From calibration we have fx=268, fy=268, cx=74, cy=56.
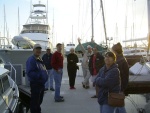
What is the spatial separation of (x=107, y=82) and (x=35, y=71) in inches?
82.2

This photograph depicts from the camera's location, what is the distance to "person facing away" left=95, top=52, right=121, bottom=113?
411 centimetres

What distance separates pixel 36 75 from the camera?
566 centimetres

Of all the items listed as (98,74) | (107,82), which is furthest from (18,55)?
(107,82)

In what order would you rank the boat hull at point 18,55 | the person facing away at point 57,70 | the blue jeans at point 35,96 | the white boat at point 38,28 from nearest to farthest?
the blue jeans at point 35,96 → the person facing away at point 57,70 → the boat hull at point 18,55 → the white boat at point 38,28

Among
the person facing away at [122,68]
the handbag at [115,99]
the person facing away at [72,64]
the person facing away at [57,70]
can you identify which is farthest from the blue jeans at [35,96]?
the person facing away at [72,64]

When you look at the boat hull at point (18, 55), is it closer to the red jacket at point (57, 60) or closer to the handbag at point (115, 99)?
the red jacket at point (57, 60)

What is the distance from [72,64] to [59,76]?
232cm

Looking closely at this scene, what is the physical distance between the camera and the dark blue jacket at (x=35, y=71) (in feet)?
18.5

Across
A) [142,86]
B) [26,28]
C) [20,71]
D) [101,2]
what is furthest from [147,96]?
[26,28]

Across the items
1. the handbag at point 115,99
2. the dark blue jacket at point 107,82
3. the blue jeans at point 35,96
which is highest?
the dark blue jacket at point 107,82

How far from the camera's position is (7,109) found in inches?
183

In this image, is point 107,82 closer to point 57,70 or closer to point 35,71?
point 35,71

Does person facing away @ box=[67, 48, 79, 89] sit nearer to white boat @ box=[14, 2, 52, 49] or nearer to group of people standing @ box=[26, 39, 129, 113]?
group of people standing @ box=[26, 39, 129, 113]

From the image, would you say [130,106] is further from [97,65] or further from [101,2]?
[101,2]
